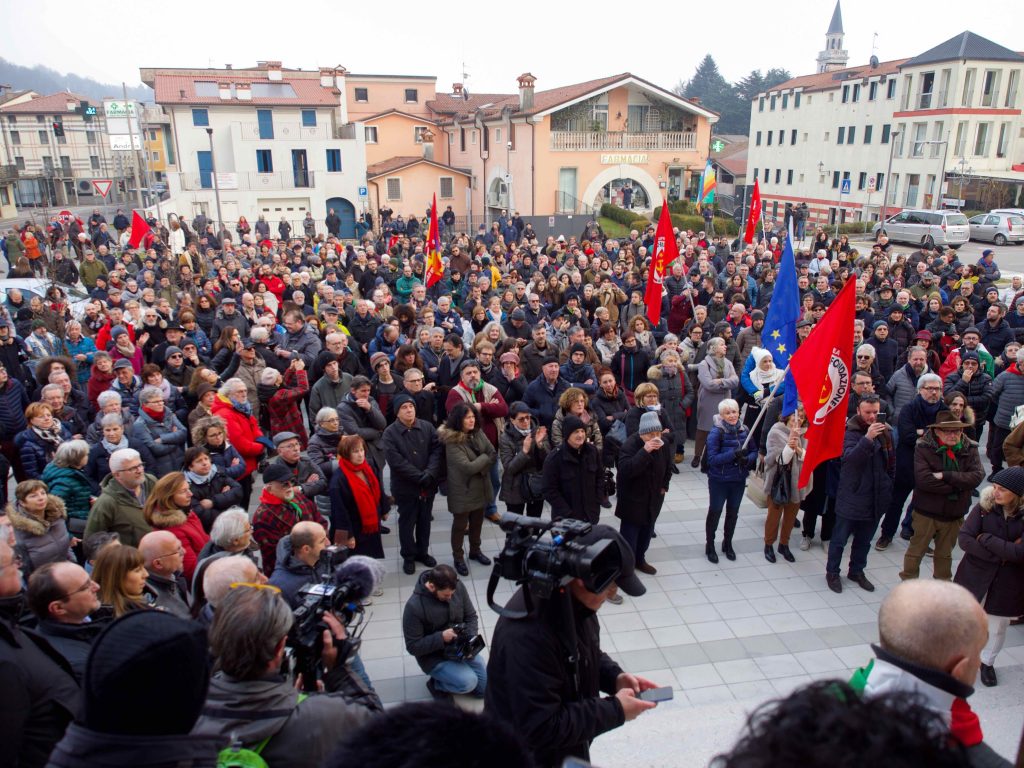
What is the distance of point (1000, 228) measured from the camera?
103 feet

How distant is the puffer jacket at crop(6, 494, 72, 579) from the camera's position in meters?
5.10

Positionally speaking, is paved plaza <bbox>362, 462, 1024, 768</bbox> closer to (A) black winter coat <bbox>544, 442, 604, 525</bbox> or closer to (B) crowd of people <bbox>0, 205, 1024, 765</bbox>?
(B) crowd of people <bbox>0, 205, 1024, 765</bbox>

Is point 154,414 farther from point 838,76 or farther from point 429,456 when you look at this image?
point 838,76

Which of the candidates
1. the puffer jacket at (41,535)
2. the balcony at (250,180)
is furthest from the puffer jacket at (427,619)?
the balcony at (250,180)

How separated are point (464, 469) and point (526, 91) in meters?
32.4

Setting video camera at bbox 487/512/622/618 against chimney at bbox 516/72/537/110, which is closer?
video camera at bbox 487/512/622/618

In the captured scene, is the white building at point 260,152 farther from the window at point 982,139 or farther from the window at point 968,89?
the window at point 982,139

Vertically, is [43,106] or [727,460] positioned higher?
[43,106]

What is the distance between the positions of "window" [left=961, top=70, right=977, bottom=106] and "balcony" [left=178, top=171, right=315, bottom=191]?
35.5 meters

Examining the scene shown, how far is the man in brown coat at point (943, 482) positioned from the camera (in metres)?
6.27

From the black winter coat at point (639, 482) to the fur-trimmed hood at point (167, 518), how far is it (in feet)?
12.0

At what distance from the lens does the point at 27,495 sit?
5180 millimetres

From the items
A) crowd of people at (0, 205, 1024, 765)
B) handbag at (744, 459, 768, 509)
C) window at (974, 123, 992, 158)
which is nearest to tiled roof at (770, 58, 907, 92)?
window at (974, 123, 992, 158)

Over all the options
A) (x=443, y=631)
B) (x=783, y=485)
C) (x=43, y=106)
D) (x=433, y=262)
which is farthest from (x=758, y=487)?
(x=43, y=106)
